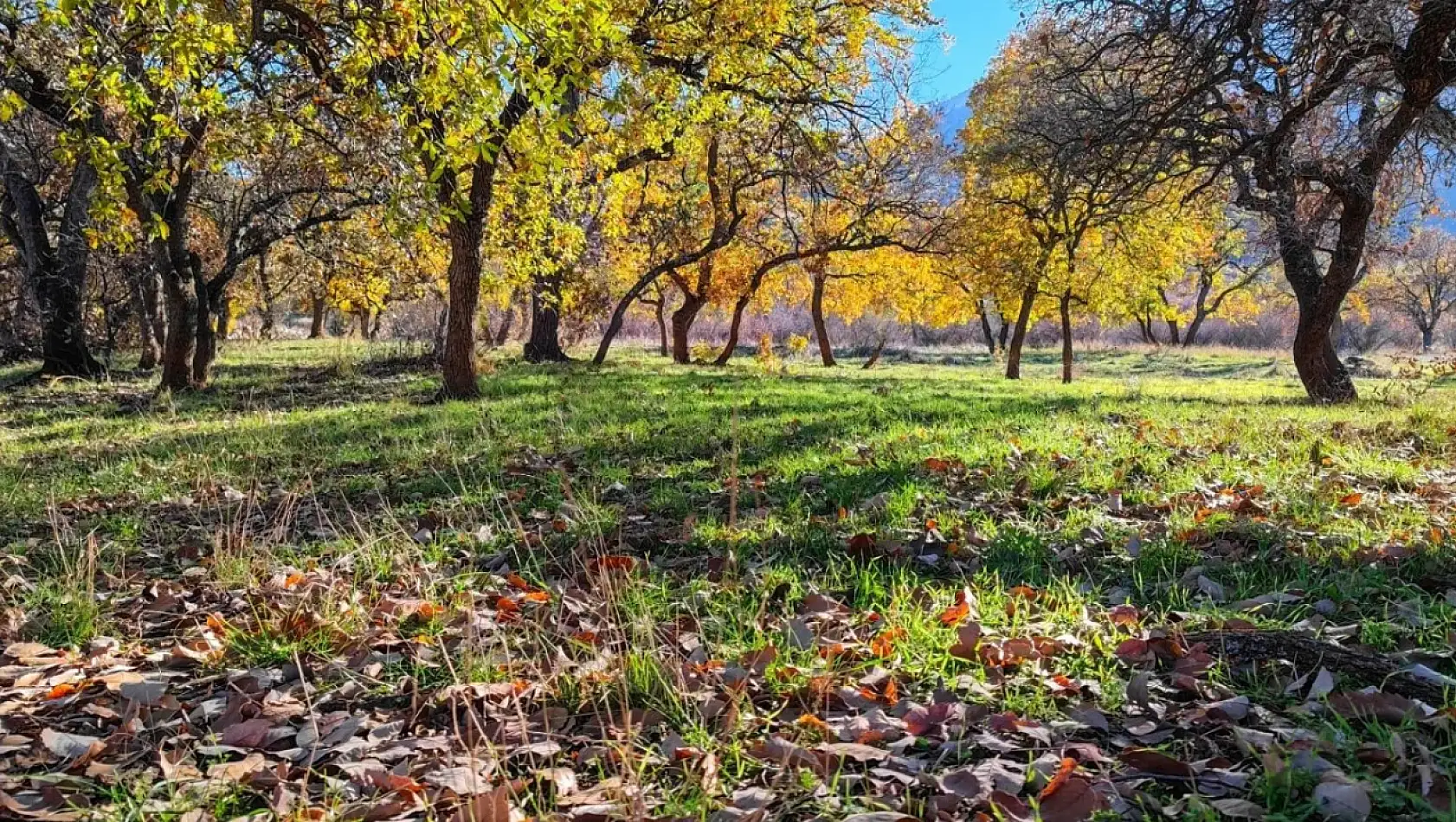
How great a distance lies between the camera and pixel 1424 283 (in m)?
40.6

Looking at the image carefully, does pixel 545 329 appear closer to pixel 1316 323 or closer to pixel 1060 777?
pixel 1316 323

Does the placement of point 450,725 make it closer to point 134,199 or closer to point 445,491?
point 445,491

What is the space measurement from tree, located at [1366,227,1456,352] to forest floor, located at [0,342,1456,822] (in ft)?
147

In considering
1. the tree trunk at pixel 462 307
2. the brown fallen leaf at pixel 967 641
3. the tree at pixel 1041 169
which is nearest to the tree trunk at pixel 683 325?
the tree at pixel 1041 169

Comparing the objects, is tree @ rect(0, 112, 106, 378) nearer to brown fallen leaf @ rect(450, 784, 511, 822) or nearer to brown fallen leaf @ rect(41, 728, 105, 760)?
brown fallen leaf @ rect(41, 728, 105, 760)

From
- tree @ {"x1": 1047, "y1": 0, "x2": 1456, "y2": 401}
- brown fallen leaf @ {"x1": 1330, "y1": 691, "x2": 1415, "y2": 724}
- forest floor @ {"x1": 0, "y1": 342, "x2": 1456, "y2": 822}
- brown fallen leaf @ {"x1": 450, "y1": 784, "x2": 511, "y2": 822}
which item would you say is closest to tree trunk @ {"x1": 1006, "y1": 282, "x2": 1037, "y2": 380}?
tree @ {"x1": 1047, "y1": 0, "x2": 1456, "y2": 401}

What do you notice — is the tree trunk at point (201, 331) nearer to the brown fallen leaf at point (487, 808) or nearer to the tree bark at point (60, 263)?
the tree bark at point (60, 263)

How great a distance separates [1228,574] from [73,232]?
17296 millimetres

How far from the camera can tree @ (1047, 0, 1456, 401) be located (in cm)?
623

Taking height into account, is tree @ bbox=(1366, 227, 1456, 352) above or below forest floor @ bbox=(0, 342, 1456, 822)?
above

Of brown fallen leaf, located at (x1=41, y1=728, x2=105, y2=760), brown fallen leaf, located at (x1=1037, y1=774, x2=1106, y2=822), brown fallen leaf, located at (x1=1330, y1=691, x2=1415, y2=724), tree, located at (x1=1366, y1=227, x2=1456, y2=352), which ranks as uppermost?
tree, located at (x1=1366, y1=227, x2=1456, y2=352)

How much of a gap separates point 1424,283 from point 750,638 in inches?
2113

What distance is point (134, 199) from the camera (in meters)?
11.2

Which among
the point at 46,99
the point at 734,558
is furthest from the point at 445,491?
the point at 46,99
